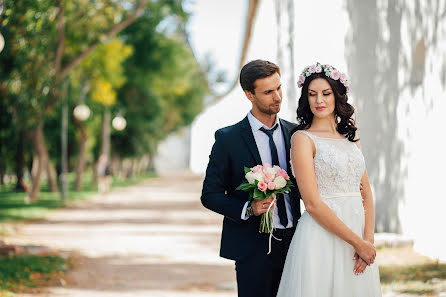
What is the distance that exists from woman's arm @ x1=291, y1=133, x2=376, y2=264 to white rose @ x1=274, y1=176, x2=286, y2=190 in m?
0.08

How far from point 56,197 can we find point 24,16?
1359 cm

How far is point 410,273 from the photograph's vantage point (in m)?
8.82

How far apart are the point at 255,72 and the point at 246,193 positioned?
27.9 inches

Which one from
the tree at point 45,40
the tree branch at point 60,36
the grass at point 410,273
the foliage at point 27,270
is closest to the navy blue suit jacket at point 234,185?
the grass at point 410,273

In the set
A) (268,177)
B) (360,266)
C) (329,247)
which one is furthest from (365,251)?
(268,177)

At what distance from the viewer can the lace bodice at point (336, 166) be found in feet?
12.7

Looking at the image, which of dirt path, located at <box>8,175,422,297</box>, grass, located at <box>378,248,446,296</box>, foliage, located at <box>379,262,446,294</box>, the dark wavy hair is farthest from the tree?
the dark wavy hair

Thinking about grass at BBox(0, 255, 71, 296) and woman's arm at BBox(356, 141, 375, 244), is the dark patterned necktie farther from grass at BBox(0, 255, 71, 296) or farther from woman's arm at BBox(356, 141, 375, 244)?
grass at BBox(0, 255, 71, 296)

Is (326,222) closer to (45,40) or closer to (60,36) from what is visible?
(45,40)

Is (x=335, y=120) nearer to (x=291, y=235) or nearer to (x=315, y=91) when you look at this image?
(x=315, y=91)

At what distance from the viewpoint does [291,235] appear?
4121 mm

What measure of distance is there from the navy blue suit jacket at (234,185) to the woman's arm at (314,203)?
1.07 ft

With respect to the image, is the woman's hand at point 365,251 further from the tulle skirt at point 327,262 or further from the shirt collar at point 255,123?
the shirt collar at point 255,123

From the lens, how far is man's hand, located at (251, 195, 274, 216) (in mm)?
3857
